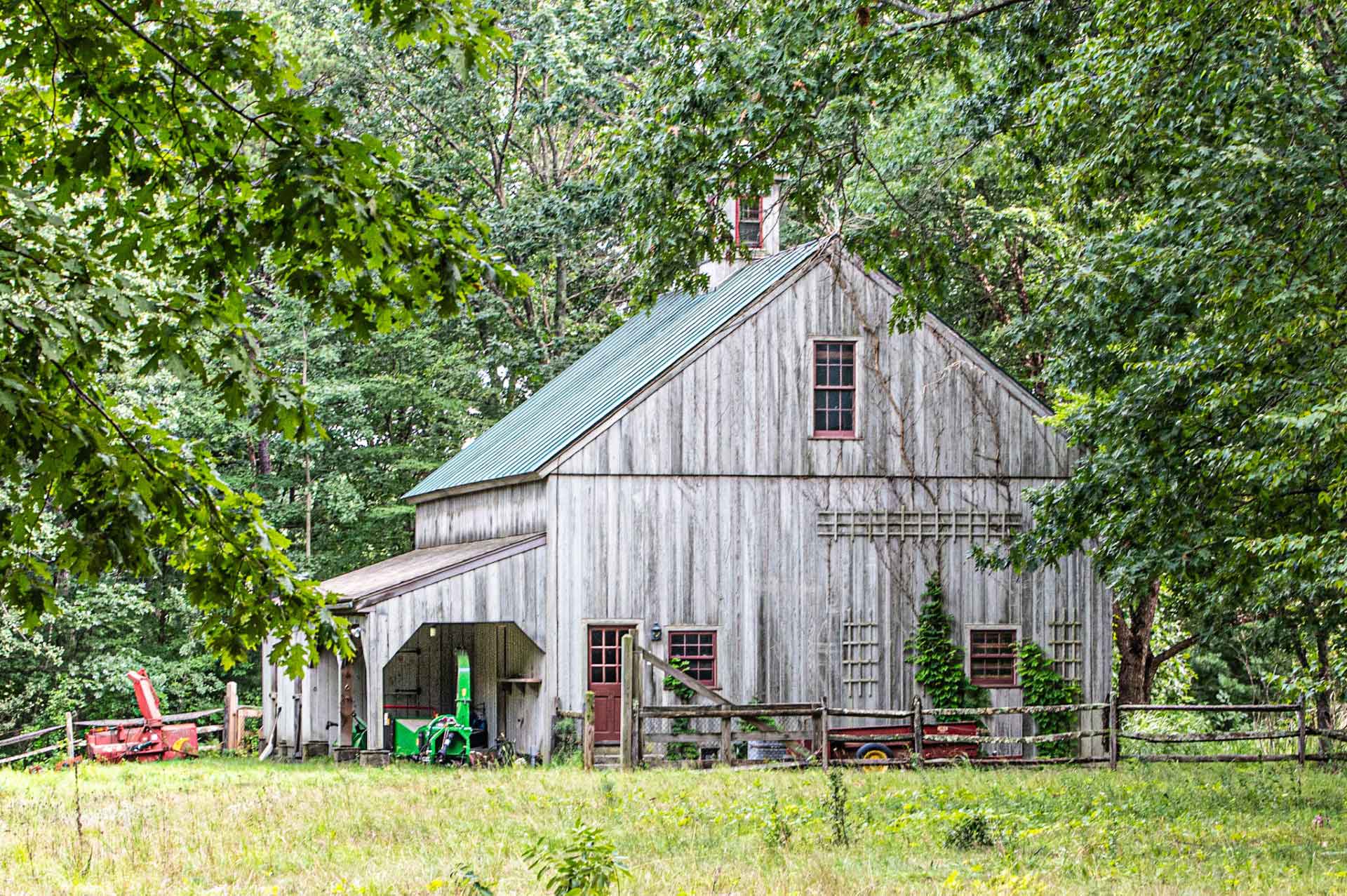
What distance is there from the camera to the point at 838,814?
13.4 m

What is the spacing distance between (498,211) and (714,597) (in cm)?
1498

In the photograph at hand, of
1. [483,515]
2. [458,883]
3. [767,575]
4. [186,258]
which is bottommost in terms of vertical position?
[458,883]

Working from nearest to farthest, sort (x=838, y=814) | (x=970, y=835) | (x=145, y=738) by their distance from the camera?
(x=970, y=835) < (x=838, y=814) < (x=145, y=738)

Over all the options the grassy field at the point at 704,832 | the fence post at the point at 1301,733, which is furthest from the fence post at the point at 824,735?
the fence post at the point at 1301,733

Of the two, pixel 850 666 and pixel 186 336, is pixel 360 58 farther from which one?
pixel 186 336

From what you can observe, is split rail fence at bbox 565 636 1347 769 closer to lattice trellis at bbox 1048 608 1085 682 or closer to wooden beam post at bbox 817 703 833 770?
wooden beam post at bbox 817 703 833 770

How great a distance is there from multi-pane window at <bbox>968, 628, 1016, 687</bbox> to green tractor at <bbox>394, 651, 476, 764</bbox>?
806 cm

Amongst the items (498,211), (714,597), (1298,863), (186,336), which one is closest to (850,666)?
(714,597)

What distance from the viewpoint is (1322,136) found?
13.7m

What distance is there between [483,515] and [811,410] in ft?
22.4

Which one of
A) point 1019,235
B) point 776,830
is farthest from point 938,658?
point 776,830

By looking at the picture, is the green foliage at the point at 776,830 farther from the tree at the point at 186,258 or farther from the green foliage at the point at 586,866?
the tree at the point at 186,258

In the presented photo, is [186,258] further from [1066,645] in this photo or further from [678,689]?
[1066,645]

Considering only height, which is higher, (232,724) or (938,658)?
(938,658)
